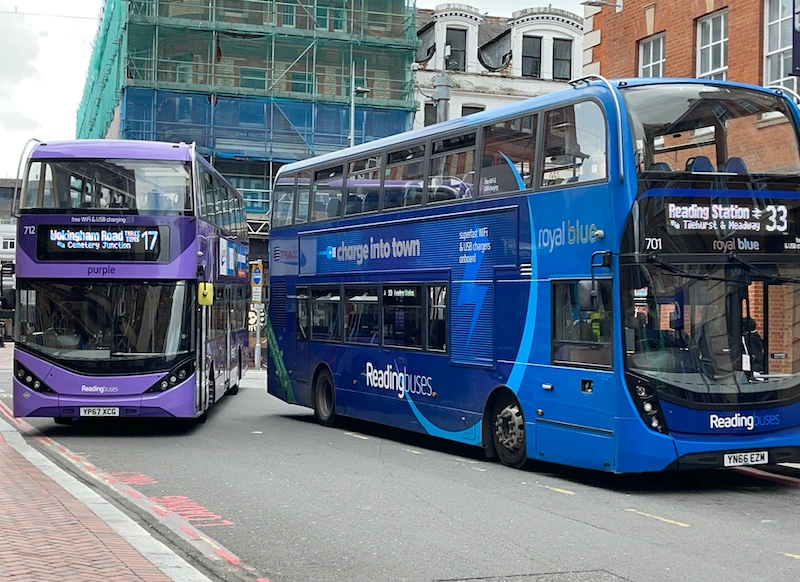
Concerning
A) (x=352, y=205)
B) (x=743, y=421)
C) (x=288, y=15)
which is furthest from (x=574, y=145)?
(x=288, y=15)

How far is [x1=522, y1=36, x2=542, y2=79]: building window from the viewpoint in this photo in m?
52.4

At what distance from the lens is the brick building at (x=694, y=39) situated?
2150cm

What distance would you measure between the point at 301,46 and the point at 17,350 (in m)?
30.9

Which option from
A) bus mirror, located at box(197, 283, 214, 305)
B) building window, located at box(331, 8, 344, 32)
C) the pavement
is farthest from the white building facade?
the pavement

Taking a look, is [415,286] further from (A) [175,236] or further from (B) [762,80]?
(B) [762,80]

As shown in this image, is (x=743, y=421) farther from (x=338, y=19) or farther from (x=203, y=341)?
(x=338, y=19)

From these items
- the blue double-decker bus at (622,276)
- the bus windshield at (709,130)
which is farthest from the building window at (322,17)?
the bus windshield at (709,130)

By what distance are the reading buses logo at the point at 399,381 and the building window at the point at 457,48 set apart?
34720 millimetres

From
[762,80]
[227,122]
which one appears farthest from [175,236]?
[227,122]

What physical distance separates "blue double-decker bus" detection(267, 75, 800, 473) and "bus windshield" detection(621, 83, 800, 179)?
0.02 metres

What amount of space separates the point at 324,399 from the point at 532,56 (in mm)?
35317

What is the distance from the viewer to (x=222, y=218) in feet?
71.8

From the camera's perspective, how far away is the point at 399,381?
17188mm

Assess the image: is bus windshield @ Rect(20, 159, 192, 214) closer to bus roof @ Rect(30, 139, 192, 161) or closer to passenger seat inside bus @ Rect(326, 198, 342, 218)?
bus roof @ Rect(30, 139, 192, 161)
